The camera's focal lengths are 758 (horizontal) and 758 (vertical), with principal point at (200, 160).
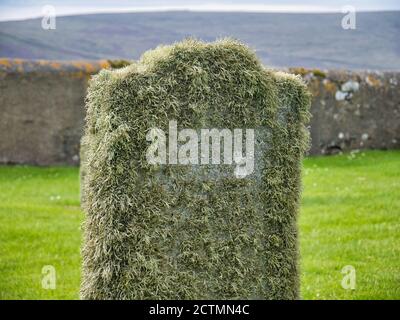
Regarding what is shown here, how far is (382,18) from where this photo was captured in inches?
1093

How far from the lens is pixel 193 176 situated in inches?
211

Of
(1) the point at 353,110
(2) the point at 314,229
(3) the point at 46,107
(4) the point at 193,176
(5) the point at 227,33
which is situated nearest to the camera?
(4) the point at 193,176

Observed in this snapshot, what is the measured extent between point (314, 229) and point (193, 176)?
17.5ft

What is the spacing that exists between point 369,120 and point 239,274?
40.8 feet

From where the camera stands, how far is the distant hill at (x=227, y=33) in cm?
2514

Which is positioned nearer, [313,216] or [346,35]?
[313,216]

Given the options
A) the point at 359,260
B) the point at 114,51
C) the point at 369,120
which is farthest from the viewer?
the point at 114,51

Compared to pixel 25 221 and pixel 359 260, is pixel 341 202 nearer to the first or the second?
pixel 359 260

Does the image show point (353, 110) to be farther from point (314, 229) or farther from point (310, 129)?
point (314, 229)

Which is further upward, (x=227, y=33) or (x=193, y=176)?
(x=227, y=33)

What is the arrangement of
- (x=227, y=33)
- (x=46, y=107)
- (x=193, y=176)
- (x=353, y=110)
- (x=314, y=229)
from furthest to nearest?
(x=227, y=33), (x=353, y=110), (x=46, y=107), (x=314, y=229), (x=193, y=176)

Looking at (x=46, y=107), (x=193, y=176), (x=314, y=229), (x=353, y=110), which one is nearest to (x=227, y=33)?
(x=353, y=110)

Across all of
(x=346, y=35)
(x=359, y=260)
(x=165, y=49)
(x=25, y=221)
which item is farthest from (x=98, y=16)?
(x=165, y=49)
